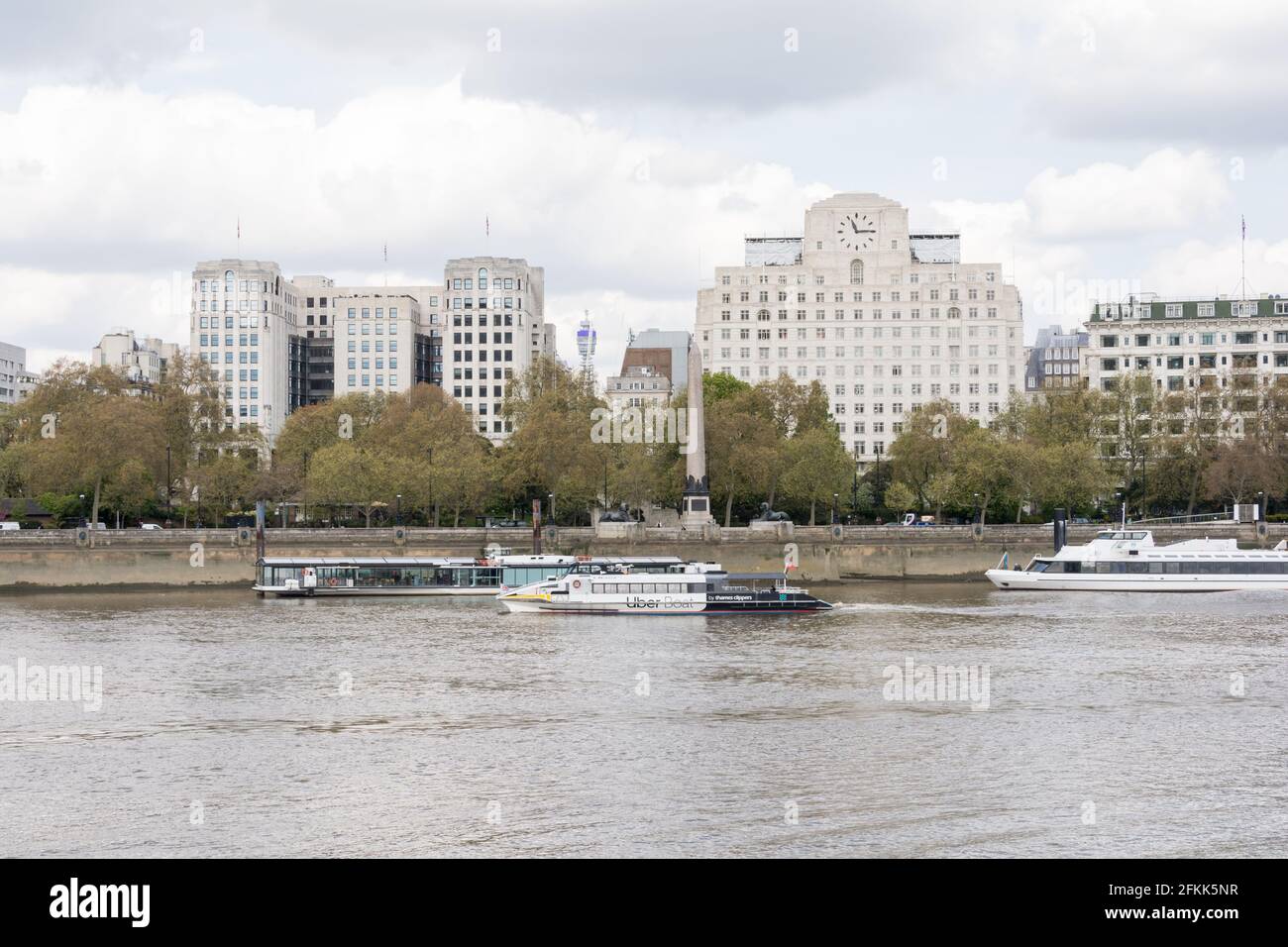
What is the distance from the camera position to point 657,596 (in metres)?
72.6

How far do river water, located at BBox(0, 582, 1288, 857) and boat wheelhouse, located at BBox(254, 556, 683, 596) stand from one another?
2351 centimetres

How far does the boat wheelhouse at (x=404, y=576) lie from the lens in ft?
284

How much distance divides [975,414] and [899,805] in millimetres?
141637

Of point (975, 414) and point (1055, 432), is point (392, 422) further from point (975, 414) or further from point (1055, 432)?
point (975, 414)

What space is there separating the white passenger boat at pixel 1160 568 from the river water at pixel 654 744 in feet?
73.0

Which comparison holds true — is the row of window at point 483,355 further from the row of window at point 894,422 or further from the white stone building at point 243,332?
the row of window at point 894,422

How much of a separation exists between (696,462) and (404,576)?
2650 centimetres

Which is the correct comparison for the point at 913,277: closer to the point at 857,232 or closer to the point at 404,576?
the point at 857,232

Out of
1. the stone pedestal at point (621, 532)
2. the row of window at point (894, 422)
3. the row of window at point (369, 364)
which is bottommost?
the stone pedestal at point (621, 532)

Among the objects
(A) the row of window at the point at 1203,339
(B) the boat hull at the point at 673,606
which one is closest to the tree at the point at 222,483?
(B) the boat hull at the point at 673,606

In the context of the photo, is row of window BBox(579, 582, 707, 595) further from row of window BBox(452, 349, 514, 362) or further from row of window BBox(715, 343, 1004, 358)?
row of window BBox(452, 349, 514, 362)

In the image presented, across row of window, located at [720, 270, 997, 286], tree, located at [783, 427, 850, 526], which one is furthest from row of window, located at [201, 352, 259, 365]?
tree, located at [783, 427, 850, 526]

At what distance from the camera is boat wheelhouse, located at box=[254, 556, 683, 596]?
284ft
